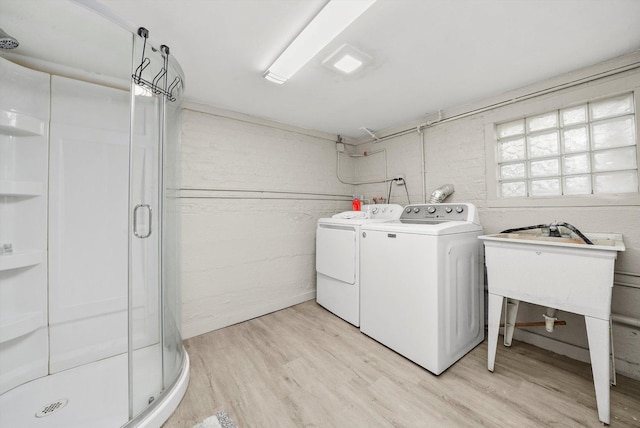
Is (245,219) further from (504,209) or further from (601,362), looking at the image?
(601,362)

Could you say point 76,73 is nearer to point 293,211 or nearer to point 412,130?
point 293,211

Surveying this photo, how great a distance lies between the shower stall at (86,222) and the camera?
1348 millimetres

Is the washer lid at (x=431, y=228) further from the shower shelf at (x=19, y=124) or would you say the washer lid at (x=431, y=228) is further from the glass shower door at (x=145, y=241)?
the shower shelf at (x=19, y=124)

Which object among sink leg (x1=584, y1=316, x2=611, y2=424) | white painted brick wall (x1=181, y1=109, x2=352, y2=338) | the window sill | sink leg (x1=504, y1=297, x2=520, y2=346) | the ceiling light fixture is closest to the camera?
the ceiling light fixture

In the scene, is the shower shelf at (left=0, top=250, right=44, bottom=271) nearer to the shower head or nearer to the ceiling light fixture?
the shower head

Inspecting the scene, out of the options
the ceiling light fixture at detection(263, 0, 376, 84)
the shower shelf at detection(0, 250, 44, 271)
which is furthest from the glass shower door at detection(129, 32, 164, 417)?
the ceiling light fixture at detection(263, 0, 376, 84)

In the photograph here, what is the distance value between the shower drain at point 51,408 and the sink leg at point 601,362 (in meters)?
3.00

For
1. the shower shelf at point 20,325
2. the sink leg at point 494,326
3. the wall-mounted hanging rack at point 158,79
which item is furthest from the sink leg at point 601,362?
the shower shelf at point 20,325

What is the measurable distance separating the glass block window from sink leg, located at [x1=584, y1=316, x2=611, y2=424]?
3.40 ft

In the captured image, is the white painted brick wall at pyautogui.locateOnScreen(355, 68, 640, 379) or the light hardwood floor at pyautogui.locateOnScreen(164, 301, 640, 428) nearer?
the light hardwood floor at pyautogui.locateOnScreen(164, 301, 640, 428)

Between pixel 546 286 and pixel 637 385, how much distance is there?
0.94m

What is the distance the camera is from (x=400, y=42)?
145 centimetres

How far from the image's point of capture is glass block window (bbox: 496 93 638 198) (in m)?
1.67

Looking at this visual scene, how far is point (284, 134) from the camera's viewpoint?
9.39 ft
